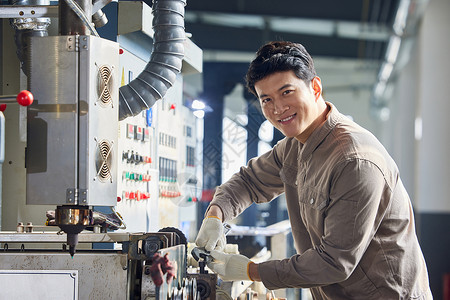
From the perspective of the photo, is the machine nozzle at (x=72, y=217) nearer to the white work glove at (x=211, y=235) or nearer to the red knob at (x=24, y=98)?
the red knob at (x=24, y=98)

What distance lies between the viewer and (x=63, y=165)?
134cm

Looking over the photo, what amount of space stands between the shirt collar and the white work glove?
34cm

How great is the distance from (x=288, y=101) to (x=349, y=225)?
41 centimetres

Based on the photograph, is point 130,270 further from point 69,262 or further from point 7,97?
point 7,97

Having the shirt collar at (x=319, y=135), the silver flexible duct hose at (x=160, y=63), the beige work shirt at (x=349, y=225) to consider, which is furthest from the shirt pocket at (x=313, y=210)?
the silver flexible duct hose at (x=160, y=63)

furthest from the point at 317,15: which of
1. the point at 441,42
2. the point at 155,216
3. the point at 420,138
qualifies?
the point at 155,216

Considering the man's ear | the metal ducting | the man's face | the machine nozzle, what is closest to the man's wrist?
the man's face

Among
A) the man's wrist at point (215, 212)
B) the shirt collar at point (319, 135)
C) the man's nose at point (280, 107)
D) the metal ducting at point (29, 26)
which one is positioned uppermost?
the metal ducting at point (29, 26)

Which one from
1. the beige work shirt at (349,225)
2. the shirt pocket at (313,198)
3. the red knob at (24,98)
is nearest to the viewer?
the red knob at (24,98)

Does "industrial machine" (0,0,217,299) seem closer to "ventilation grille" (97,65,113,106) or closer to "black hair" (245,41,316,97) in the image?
"ventilation grille" (97,65,113,106)

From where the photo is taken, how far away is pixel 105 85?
140 centimetres

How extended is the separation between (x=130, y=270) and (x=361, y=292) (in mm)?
664

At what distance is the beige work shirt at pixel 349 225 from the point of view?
5.10 ft

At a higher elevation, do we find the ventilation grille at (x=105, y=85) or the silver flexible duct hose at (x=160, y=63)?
the silver flexible duct hose at (x=160, y=63)
